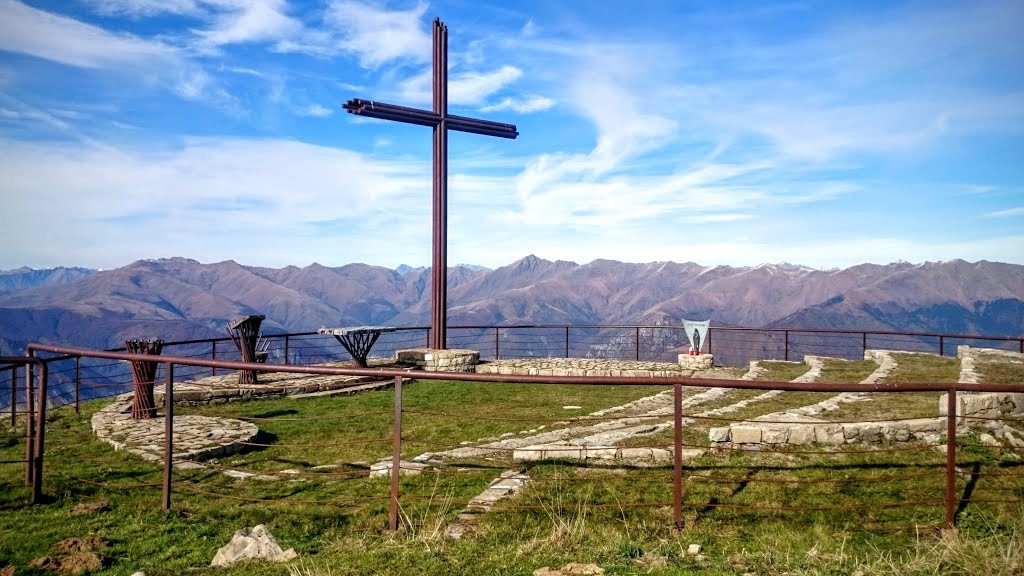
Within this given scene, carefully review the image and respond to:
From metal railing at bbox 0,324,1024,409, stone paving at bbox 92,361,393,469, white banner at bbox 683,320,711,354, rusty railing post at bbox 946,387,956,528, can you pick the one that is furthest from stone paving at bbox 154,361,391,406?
rusty railing post at bbox 946,387,956,528

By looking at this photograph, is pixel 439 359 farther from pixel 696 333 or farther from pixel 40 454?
pixel 40 454

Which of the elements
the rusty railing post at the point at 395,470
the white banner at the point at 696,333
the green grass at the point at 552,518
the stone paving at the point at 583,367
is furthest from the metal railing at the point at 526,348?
the rusty railing post at the point at 395,470

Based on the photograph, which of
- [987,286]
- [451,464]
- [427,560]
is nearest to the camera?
[427,560]

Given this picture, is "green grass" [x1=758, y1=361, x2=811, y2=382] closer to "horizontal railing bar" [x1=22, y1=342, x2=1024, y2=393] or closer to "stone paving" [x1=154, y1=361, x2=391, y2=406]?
"horizontal railing bar" [x1=22, y1=342, x2=1024, y2=393]

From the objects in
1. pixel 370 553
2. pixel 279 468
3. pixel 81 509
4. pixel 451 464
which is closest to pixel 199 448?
pixel 279 468

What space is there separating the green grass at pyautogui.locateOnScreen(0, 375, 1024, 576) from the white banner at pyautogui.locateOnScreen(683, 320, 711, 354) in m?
11.3

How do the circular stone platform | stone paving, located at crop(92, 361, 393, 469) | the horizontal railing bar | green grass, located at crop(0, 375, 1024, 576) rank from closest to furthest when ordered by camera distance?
green grass, located at crop(0, 375, 1024, 576) < the horizontal railing bar < the circular stone platform < stone paving, located at crop(92, 361, 393, 469)

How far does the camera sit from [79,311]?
188375 millimetres

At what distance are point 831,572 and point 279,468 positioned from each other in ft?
21.1

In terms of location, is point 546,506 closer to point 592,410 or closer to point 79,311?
point 592,410

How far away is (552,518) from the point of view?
514 centimetres

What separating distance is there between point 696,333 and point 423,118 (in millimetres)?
10297

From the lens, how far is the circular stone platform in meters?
8.45

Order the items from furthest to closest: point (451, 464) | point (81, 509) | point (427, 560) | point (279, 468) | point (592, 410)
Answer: point (592, 410) → point (279, 468) → point (451, 464) → point (81, 509) → point (427, 560)
